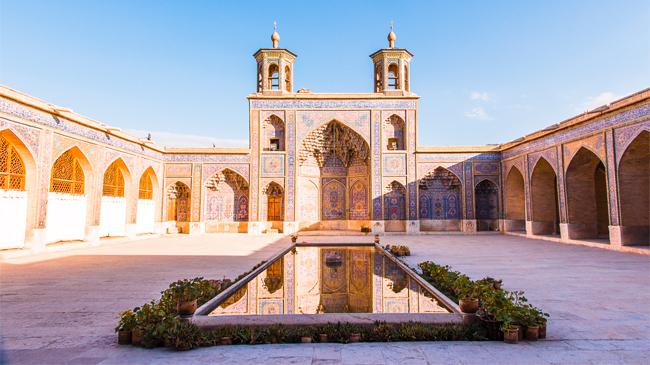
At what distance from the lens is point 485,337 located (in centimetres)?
288

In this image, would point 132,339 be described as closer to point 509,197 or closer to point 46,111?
point 46,111

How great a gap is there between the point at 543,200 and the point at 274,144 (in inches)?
429

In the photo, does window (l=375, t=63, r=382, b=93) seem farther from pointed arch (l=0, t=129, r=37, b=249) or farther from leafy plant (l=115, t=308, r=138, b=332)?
leafy plant (l=115, t=308, r=138, b=332)

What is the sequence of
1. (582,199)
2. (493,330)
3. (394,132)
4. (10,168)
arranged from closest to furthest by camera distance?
(493,330), (10,168), (582,199), (394,132)

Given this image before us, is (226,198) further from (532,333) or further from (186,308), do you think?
(532,333)

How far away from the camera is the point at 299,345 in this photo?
9.01 feet

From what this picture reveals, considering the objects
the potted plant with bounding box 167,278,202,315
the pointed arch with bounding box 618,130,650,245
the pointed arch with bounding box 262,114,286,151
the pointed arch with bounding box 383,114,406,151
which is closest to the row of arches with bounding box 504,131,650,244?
the pointed arch with bounding box 618,130,650,245

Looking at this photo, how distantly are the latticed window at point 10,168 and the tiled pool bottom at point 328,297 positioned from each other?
22.1 ft

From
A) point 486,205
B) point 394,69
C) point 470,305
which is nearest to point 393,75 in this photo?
point 394,69

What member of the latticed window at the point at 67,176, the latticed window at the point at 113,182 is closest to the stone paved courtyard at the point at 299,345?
the latticed window at the point at 67,176

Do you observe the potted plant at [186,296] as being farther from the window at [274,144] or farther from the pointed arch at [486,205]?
the pointed arch at [486,205]

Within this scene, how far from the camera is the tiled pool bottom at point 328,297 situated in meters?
3.15

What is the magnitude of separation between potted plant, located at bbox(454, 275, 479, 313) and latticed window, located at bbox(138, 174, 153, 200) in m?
13.3

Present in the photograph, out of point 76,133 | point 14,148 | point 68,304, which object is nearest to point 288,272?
point 68,304
